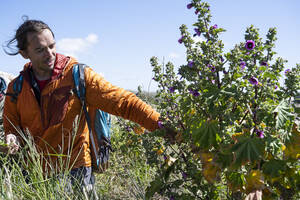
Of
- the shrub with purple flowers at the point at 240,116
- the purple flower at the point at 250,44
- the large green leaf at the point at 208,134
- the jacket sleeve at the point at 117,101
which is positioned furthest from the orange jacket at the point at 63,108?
the purple flower at the point at 250,44

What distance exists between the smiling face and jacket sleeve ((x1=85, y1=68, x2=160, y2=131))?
369 millimetres

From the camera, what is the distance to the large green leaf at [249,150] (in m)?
1.35

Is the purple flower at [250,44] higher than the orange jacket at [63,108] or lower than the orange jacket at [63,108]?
higher

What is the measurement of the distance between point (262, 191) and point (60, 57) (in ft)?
6.83

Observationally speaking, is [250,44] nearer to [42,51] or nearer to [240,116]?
[240,116]

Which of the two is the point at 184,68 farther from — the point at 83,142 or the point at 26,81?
the point at 26,81

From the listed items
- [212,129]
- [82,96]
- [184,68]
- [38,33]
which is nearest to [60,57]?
[38,33]

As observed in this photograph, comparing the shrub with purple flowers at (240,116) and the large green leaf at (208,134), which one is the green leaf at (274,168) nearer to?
the shrub with purple flowers at (240,116)

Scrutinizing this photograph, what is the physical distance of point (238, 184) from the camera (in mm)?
1539

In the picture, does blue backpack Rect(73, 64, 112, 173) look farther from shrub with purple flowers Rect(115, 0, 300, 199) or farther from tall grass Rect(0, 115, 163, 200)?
shrub with purple flowers Rect(115, 0, 300, 199)

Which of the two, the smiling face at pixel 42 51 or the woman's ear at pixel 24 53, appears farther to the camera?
the woman's ear at pixel 24 53

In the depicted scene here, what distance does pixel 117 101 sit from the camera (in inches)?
100.0

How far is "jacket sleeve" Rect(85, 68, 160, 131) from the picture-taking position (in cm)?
237

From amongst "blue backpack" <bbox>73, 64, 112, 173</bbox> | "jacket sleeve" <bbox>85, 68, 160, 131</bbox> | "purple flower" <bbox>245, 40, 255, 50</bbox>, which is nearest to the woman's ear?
"blue backpack" <bbox>73, 64, 112, 173</bbox>
